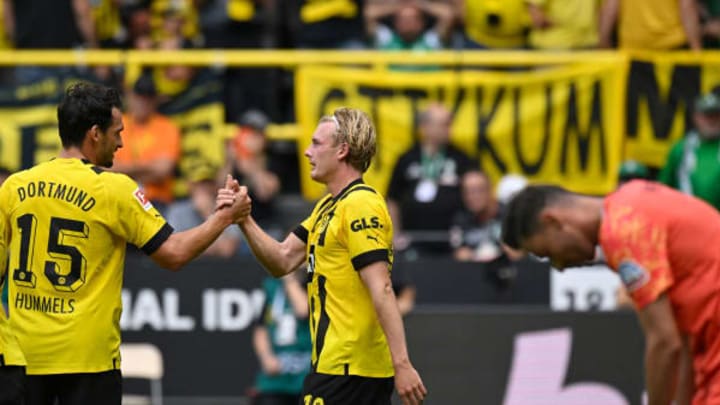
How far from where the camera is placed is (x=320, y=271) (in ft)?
23.0

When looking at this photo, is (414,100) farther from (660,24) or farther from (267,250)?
(267,250)

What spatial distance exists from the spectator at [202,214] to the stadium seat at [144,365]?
1019 millimetres

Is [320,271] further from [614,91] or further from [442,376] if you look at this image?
[614,91]

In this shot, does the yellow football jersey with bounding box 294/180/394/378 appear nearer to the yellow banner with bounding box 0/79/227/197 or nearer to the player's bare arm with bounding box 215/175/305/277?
the player's bare arm with bounding box 215/175/305/277

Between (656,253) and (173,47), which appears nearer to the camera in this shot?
(656,253)

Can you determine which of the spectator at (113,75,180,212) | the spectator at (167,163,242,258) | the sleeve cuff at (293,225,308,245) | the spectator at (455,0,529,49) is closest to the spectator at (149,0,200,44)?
the spectator at (113,75,180,212)

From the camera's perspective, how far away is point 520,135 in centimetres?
1371

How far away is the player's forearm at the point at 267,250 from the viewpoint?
7.39 m

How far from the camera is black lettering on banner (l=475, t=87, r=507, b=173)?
13672mm

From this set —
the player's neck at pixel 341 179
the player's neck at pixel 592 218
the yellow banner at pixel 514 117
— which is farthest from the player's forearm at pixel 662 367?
the yellow banner at pixel 514 117

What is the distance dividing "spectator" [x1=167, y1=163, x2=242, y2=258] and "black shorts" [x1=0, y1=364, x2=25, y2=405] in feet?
20.3

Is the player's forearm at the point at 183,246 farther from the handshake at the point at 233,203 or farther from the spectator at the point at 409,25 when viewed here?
the spectator at the point at 409,25

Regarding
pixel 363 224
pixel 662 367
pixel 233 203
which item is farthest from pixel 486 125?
pixel 662 367

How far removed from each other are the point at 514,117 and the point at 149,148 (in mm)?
3396
